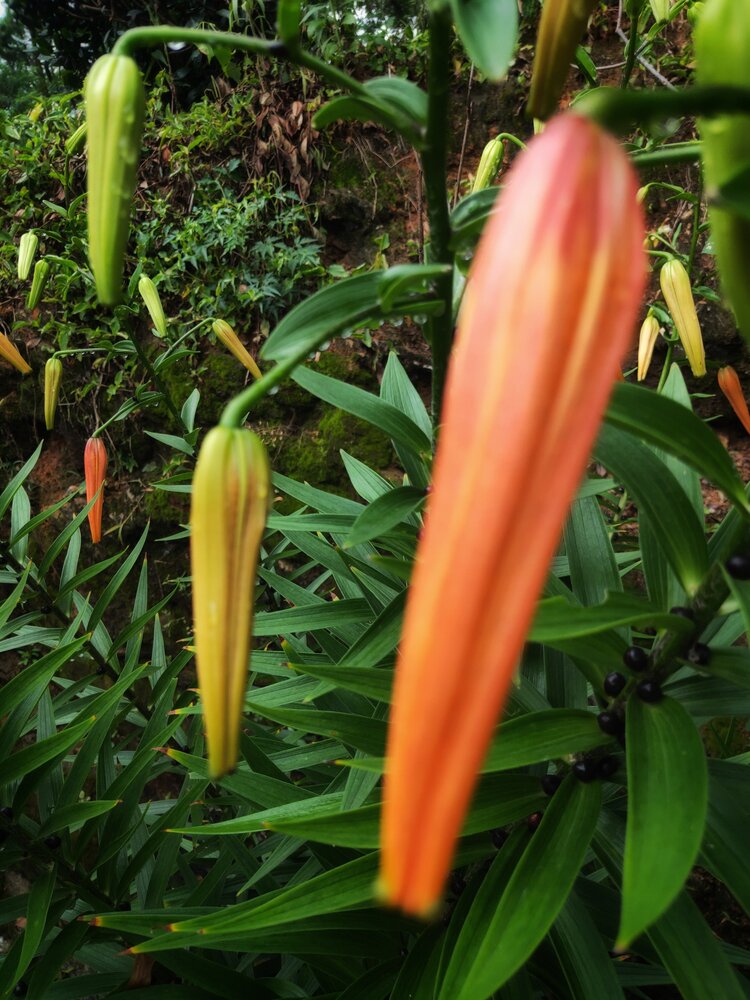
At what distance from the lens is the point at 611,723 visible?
20.2 inches

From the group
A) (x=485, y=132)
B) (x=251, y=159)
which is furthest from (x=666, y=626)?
(x=251, y=159)

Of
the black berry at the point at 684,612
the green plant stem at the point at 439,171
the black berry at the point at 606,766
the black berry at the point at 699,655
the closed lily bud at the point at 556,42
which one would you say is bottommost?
the black berry at the point at 606,766

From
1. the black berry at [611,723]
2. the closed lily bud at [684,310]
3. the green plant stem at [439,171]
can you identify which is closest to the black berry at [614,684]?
the black berry at [611,723]

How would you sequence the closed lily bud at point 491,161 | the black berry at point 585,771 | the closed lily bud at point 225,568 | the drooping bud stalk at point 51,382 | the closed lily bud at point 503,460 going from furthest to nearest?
the drooping bud stalk at point 51,382, the closed lily bud at point 491,161, the black berry at point 585,771, the closed lily bud at point 225,568, the closed lily bud at point 503,460

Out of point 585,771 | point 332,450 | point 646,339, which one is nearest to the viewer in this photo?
point 585,771

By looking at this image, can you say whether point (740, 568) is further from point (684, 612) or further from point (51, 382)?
point (51, 382)

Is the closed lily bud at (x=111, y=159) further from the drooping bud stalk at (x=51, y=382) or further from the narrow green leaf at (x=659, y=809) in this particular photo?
the drooping bud stalk at (x=51, y=382)

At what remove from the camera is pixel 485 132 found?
7.78 ft

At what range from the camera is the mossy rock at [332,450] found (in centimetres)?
212

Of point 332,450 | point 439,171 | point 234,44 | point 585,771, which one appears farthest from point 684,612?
point 332,450

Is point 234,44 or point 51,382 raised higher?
point 234,44

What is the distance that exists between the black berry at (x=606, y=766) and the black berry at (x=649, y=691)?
8 cm

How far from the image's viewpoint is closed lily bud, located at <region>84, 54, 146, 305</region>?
35cm

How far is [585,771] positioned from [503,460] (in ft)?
Answer: 1.42
